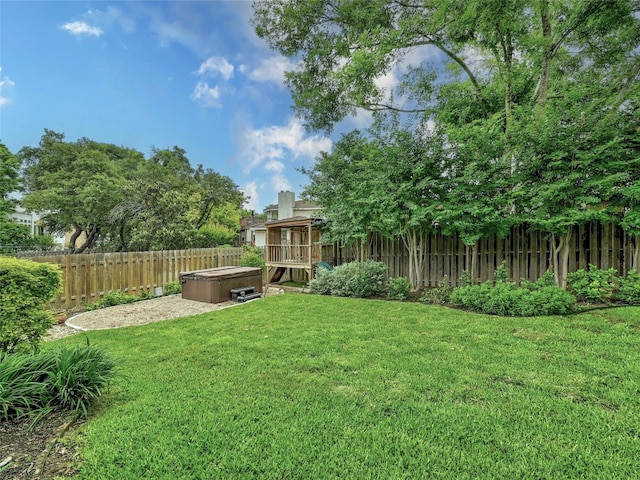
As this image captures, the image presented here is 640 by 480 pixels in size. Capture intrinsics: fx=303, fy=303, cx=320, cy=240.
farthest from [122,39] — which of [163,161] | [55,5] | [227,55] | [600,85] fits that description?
[163,161]

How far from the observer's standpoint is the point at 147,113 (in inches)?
478

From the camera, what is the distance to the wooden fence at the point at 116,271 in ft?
24.4

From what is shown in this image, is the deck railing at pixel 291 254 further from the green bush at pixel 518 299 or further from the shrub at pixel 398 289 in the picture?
the green bush at pixel 518 299

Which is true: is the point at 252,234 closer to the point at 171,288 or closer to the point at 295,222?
the point at 295,222

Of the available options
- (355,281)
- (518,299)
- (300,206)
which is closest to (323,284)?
(355,281)

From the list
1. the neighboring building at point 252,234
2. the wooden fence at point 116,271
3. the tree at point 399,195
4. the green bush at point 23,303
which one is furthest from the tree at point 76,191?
the green bush at point 23,303

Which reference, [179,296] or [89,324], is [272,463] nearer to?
[89,324]

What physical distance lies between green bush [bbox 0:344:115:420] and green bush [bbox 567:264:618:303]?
7973 millimetres

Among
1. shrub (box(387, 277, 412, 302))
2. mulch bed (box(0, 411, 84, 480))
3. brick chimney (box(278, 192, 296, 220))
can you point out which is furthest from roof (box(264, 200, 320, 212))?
mulch bed (box(0, 411, 84, 480))

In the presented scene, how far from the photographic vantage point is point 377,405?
2635 mm

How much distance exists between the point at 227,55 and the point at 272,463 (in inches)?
492

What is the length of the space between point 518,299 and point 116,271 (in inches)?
390

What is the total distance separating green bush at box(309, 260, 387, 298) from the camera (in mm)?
8172

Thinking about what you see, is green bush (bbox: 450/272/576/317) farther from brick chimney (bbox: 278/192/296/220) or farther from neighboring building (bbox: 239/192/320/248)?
brick chimney (bbox: 278/192/296/220)
